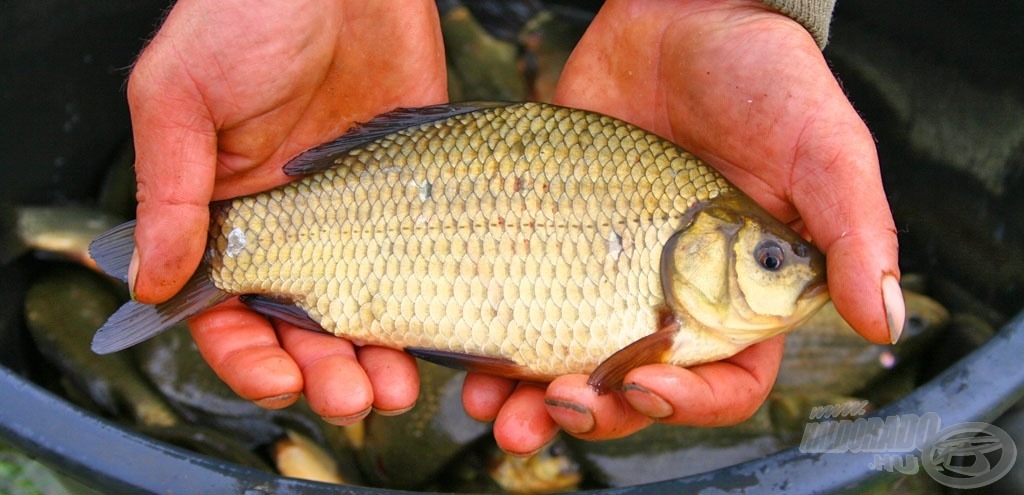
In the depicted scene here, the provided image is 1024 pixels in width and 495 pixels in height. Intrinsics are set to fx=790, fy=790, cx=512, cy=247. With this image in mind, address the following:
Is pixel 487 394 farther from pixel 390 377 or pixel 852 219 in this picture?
pixel 852 219

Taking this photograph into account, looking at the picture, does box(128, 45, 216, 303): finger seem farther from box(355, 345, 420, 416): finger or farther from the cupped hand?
box(355, 345, 420, 416): finger

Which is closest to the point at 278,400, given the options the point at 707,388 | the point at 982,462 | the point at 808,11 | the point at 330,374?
the point at 330,374

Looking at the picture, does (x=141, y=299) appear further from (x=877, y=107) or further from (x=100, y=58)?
(x=877, y=107)

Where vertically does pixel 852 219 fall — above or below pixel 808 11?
below
